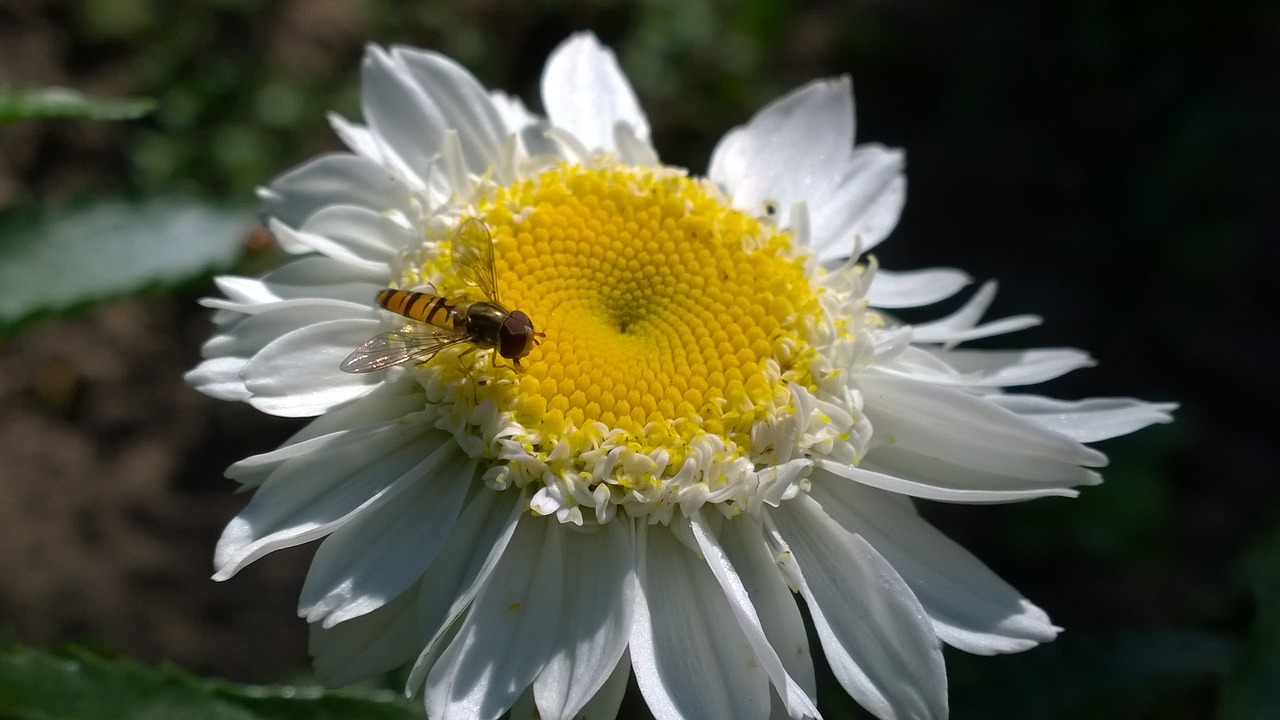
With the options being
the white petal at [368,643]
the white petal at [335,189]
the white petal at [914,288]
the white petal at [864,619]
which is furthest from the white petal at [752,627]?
the white petal at [335,189]

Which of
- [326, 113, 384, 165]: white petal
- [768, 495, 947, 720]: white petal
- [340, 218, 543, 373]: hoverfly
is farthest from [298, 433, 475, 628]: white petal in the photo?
[326, 113, 384, 165]: white petal

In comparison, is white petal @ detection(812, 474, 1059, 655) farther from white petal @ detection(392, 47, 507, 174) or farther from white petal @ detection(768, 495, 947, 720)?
white petal @ detection(392, 47, 507, 174)

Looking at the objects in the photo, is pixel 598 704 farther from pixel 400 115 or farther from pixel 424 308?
pixel 400 115

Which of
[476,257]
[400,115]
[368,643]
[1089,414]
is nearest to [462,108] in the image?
[400,115]

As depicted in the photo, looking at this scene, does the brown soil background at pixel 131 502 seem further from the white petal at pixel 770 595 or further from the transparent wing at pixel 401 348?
the white petal at pixel 770 595

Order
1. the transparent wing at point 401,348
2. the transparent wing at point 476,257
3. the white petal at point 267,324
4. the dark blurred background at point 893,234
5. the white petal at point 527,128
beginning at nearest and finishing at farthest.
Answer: the transparent wing at point 401,348
the white petal at point 267,324
the transparent wing at point 476,257
the white petal at point 527,128
the dark blurred background at point 893,234

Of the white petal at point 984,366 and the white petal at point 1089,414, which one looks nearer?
the white petal at point 1089,414

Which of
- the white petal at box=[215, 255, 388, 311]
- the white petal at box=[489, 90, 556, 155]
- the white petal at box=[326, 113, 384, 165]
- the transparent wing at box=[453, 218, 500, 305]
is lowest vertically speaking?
the white petal at box=[215, 255, 388, 311]
